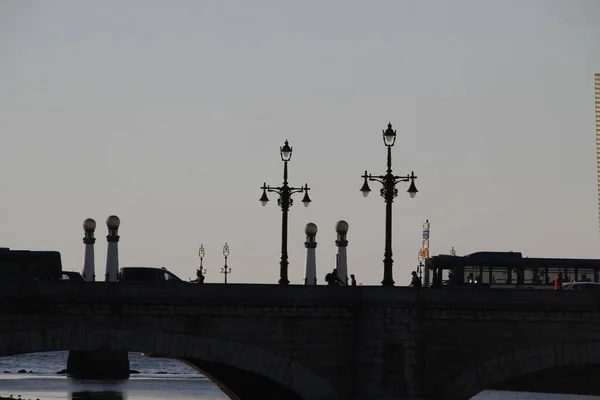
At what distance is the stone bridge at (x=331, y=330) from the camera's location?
48.2m

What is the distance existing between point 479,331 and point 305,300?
6034 mm

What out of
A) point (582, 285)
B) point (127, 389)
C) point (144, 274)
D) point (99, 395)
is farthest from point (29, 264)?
point (127, 389)

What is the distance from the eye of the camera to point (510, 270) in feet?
230

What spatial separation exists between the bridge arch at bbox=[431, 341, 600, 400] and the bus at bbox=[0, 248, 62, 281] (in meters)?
19.8

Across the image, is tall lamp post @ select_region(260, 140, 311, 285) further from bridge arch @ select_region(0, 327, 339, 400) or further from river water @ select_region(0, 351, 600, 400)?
river water @ select_region(0, 351, 600, 400)

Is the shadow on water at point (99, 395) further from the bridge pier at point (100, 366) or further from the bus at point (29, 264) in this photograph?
the bus at point (29, 264)

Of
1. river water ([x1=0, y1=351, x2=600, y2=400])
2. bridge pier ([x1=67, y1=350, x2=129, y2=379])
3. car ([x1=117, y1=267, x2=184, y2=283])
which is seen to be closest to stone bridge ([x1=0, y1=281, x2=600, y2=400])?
car ([x1=117, y1=267, x2=184, y2=283])

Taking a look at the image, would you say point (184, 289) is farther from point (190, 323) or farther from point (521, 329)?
point (521, 329)

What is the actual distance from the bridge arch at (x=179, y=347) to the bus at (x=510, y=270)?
20.6 meters

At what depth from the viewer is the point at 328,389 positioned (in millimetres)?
49812

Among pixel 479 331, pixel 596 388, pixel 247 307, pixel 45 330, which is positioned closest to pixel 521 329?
pixel 479 331

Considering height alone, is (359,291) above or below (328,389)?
above

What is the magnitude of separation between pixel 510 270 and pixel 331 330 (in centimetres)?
2155

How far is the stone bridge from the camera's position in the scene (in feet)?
158
